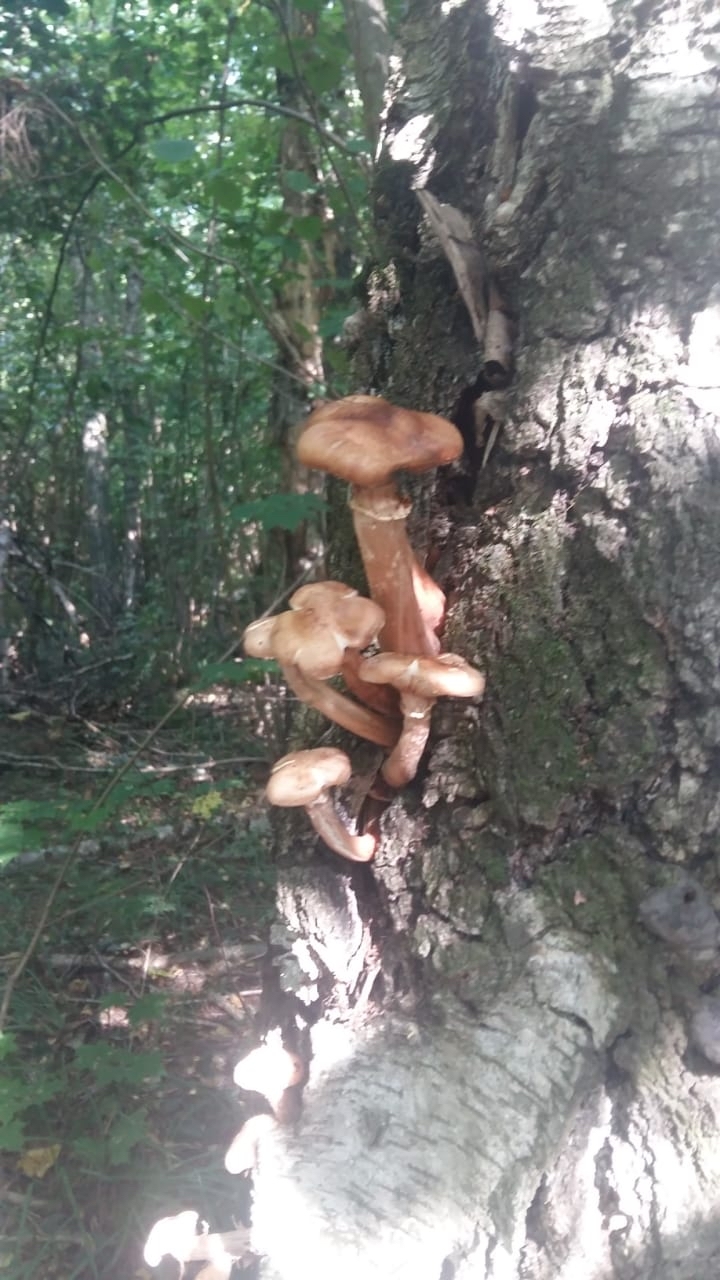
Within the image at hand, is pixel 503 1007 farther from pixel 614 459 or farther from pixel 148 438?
pixel 148 438

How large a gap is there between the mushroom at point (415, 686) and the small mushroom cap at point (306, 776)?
0.08 metres

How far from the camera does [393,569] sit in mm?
1341

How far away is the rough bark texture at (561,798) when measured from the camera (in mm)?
1049

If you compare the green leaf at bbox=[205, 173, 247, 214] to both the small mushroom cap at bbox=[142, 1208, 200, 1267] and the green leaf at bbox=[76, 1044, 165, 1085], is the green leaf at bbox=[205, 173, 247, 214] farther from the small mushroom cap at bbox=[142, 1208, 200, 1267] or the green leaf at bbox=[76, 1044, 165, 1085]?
the small mushroom cap at bbox=[142, 1208, 200, 1267]

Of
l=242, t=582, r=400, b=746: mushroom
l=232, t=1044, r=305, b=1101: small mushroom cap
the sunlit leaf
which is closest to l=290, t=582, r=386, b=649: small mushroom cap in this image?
l=242, t=582, r=400, b=746: mushroom

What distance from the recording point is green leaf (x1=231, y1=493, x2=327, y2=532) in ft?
13.6

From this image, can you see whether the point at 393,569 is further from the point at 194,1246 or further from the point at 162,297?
the point at 162,297

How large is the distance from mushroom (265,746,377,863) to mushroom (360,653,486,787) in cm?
8

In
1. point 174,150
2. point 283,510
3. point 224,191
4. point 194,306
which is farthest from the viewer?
point 194,306

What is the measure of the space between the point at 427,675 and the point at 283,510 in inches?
122

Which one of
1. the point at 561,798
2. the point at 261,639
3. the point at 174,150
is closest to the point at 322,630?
the point at 261,639

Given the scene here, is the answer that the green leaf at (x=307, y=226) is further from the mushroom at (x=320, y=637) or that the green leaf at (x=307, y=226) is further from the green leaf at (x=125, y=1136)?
the green leaf at (x=125, y=1136)

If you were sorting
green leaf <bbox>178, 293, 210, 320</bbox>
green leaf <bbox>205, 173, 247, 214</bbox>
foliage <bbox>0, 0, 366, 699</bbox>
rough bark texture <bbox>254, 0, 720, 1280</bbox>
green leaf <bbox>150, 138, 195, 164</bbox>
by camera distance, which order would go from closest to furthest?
rough bark texture <bbox>254, 0, 720, 1280</bbox>, green leaf <bbox>150, 138, 195, 164</bbox>, green leaf <bbox>205, 173, 247, 214</bbox>, green leaf <bbox>178, 293, 210, 320</bbox>, foliage <bbox>0, 0, 366, 699</bbox>

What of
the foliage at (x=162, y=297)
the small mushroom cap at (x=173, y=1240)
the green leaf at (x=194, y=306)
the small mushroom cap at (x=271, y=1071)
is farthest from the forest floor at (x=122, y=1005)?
the green leaf at (x=194, y=306)
